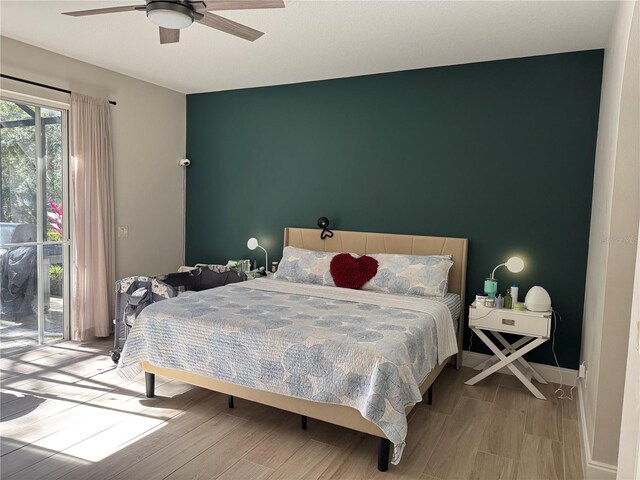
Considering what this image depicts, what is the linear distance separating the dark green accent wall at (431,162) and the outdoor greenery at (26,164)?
1616 millimetres

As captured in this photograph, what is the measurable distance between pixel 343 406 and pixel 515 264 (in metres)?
2.13

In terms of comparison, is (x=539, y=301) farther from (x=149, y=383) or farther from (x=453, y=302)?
(x=149, y=383)

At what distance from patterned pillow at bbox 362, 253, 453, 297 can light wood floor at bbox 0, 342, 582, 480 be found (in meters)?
0.79

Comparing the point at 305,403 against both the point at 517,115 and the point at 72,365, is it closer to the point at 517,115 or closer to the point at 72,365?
the point at 72,365

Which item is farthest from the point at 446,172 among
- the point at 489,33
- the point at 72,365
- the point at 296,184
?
the point at 72,365

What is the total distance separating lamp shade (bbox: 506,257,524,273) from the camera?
12.5ft

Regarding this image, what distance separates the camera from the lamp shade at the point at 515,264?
3.81m

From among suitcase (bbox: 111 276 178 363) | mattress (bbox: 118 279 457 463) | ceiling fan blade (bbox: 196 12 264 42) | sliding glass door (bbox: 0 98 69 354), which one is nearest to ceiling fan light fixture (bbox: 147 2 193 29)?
ceiling fan blade (bbox: 196 12 264 42)

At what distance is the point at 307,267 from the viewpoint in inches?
168

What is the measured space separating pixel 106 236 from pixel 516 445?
12.9ft

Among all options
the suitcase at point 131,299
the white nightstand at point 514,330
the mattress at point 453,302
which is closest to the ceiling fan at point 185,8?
the suitcase at point 131,299

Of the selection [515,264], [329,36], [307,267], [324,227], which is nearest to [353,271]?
[307,267]

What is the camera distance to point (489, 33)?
329 cm

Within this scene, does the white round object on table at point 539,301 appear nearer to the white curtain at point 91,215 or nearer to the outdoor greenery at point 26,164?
the white curtain at point 91,215
